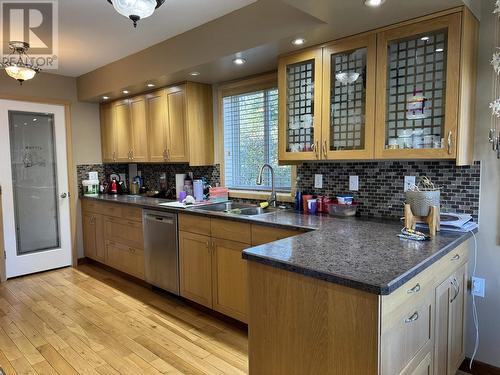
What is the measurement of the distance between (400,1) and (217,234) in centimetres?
196

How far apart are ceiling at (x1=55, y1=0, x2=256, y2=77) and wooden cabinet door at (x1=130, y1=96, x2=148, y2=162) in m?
0.57

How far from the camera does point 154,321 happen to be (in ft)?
9.44

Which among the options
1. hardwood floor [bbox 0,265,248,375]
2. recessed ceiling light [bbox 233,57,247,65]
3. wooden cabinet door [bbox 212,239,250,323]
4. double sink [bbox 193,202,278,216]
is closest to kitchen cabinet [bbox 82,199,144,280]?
hardwood floor [bbox 0,265,248,375]

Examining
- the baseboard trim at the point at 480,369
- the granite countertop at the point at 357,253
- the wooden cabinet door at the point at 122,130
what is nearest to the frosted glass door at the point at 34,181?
the wooden cabinet door at the point at 122,130

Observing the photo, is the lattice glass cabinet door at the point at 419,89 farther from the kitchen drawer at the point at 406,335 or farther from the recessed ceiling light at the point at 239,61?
the recessed ceiling light at the point at 239,61

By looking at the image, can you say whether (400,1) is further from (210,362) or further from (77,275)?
(77,275)

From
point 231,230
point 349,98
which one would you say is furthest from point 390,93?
point 231,230

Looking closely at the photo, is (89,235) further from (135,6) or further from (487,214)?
(487,214)

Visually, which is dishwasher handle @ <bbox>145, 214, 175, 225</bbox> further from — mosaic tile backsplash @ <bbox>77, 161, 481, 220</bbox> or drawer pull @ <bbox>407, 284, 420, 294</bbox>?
drawer pull @ <bbox>407, 284, 420, 294</bbox>

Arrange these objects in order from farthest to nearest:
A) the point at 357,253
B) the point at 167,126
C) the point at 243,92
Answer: the point at 167,126
the point at 243,92
the point at 357,253

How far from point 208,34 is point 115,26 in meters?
0.79

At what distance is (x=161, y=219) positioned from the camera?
3.26 meters

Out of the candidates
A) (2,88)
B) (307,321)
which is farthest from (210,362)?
(2,88)

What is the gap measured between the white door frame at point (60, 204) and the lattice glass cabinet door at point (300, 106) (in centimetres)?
315
